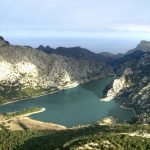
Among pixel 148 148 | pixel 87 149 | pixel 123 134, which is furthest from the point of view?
pixel 123 134

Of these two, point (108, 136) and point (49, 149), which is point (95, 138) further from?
point (49, 149)

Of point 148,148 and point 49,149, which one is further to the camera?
point 49,149

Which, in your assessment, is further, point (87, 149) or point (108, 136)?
point (108, 136)

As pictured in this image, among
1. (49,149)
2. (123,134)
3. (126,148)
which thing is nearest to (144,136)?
(123,134)

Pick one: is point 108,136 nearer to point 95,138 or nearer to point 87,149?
point 95,138

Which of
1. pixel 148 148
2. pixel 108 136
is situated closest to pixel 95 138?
pixel 108 136

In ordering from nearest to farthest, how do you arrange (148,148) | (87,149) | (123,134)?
(87,149), (148,148), (123,134)

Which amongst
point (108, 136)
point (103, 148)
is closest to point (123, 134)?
point (108, 136)
